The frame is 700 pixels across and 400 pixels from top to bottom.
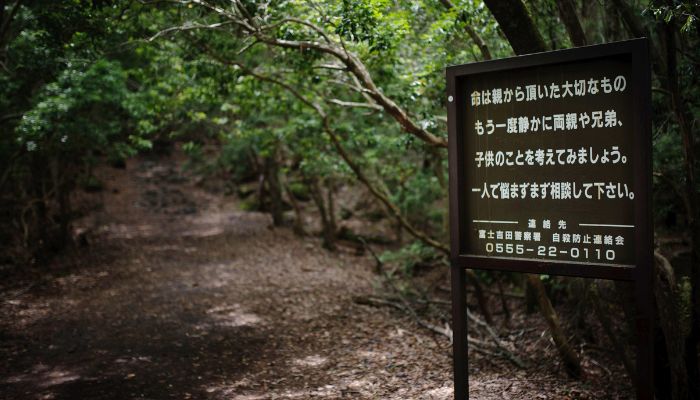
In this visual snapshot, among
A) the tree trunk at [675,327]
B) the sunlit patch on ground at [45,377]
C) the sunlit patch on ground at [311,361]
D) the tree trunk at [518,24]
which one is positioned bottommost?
the sunlit patch on ground at [311,361]

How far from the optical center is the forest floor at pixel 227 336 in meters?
6.20

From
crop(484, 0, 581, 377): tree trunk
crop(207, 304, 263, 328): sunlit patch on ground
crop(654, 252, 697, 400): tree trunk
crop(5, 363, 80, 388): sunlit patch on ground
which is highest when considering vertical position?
crop(484, 0, 581, 377): tree trunk

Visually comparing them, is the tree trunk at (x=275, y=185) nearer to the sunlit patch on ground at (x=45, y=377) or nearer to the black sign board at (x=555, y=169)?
the sunlit patch on ground at (x=45, y=377)

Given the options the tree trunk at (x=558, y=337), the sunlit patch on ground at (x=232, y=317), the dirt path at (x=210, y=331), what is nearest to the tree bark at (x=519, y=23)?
the tree trunk at (x=558, y=337)

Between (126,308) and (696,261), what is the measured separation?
930 cm

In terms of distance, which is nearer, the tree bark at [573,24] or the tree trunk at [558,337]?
the tree bark at [573,24]

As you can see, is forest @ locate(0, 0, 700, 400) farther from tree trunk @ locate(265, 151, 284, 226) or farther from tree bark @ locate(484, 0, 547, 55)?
tree trunk @ locate(265, 151, 284, 226)

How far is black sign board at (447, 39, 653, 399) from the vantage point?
340cm

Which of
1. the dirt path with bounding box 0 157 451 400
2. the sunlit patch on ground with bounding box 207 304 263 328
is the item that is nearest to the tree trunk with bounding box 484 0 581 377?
the dirt path with bounding box 0 157 451 400

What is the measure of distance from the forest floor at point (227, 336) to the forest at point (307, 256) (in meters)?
0.05

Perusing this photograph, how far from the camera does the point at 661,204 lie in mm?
7594

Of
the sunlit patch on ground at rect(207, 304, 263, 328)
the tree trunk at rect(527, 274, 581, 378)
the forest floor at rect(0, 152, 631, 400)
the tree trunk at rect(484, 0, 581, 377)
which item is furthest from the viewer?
the sunlit patch on ground at rect(207, 304, 263, 328)

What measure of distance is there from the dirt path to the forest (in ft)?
0.18

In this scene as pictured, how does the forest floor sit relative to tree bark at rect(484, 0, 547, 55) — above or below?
below
